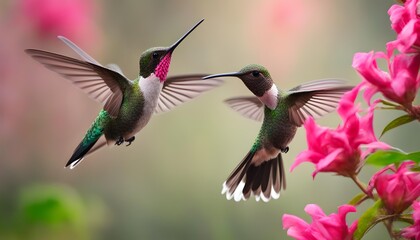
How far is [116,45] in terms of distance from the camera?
8.73ft

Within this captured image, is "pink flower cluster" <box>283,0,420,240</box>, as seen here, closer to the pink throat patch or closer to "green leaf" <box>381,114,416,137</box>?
"green leaf" <box>381,114,416,137</box>

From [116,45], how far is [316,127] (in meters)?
2.15

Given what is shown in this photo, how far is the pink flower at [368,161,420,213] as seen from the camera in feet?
1.94

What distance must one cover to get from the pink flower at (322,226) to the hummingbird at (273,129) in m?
0.12

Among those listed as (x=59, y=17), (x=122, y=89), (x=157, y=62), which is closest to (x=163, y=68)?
(x=157, y=62)

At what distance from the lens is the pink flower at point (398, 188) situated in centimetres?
59

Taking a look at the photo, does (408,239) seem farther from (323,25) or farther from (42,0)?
(323,25)

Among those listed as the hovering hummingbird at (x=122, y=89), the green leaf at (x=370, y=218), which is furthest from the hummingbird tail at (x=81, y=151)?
the green leaf at (x=370, y=218)

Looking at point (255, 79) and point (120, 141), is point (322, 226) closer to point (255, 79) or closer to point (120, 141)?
point (255, 79)

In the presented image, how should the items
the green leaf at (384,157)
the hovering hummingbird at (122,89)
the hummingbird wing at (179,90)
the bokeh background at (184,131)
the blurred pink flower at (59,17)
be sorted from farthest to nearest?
the bokeh background at (184,131)
the blurred pink flower at (59,17)
the hummingbird wing at (179,90)
the hovering hummingbird at (122,89)
the green leaf at (384,157)

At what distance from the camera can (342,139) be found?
0.59m

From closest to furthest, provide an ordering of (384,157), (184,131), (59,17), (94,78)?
(384,157) < (94,78) < (59,17) < (184,131)

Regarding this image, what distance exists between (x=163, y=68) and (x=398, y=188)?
0.29m

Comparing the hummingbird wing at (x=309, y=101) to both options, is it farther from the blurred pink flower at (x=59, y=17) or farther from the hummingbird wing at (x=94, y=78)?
the blurred pink flower at (x=59, y=17)
